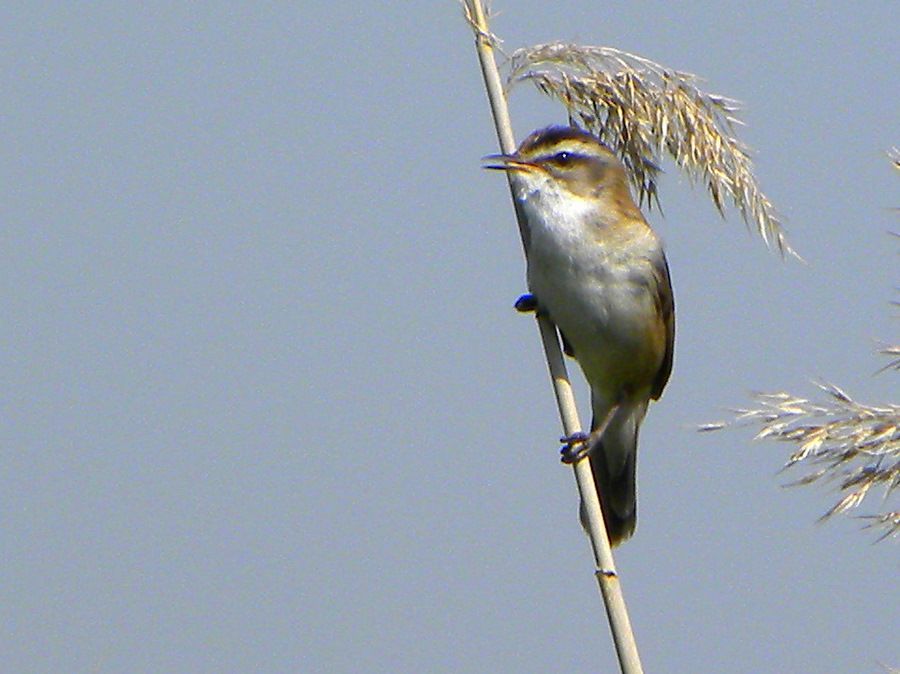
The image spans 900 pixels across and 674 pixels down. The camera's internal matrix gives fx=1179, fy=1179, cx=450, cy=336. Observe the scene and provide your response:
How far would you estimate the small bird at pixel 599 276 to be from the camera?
3338mm

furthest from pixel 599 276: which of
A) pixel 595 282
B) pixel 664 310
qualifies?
pixel 664 310

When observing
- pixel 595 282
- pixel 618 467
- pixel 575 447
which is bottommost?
pixel 575 447

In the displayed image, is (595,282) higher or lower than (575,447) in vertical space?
higher

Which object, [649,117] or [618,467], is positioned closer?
[649,117]

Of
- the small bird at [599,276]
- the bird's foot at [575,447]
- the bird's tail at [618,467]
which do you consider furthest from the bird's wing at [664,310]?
the bird's foot at [575,447]

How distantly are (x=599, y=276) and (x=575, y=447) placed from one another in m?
0.72

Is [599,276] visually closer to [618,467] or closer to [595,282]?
[595,282]

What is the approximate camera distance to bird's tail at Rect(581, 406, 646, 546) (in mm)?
4000

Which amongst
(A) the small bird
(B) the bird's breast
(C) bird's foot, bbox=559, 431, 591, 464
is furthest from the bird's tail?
(C) bird's foot, bbox=559, 431, 591, 464

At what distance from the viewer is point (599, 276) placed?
346 centimetres

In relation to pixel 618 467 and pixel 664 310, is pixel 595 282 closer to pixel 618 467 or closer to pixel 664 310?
pixel 664 310

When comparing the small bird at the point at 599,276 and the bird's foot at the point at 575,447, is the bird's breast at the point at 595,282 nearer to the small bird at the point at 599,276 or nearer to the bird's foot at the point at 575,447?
the small bird at the point at 599,276

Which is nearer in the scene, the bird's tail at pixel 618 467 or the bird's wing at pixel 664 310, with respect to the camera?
the bird's wing at pixel 664 310

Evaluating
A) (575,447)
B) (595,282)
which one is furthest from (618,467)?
(575,447)
